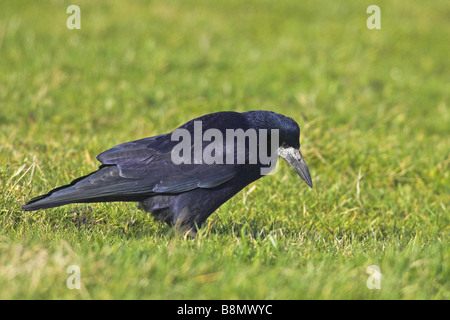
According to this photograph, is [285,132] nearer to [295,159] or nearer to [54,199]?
[295,159]

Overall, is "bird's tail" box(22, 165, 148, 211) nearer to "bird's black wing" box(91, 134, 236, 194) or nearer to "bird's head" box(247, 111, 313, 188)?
"bird's black wing" box(91, 134, 236, 194)

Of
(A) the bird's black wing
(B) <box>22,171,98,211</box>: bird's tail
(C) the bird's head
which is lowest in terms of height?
(B) <box>22,171,98,211</box>: bird's tail

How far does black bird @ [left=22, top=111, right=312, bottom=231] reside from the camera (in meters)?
4.53

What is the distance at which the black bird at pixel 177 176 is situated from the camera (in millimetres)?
4527

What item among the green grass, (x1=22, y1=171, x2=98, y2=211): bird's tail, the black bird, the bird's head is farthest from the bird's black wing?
the bird's head

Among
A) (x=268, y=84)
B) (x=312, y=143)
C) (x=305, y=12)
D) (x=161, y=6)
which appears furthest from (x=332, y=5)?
(x=312, y=143)

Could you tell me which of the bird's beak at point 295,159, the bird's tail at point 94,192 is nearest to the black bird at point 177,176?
the bird's tail at point 94,192

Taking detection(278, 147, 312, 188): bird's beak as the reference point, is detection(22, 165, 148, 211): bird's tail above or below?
below

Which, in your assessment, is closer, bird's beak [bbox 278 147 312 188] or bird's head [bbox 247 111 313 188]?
bird's head [bbox 247 111 313 188]

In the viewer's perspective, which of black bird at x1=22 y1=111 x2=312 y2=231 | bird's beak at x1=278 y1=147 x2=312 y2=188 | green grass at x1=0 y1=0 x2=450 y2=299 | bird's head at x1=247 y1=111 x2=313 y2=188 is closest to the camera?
green grass at x1=0 y1=0 x2=450 y2=299

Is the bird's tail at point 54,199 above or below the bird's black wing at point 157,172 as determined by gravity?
below

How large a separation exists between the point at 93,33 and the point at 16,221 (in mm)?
6870

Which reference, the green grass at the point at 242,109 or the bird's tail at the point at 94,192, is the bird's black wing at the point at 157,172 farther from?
the green grass at the point at 242,109

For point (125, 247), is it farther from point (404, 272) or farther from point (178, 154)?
point (404, 272)
